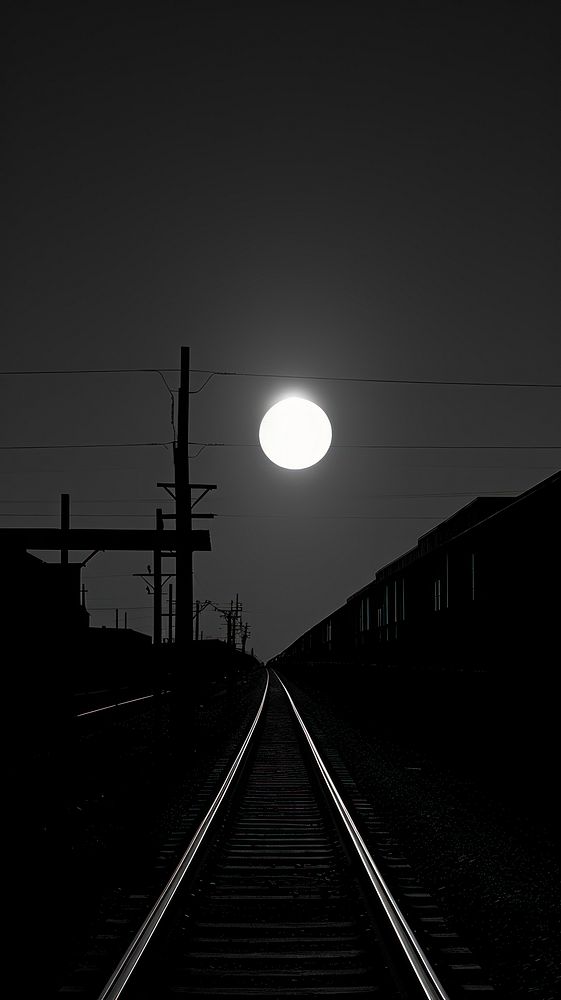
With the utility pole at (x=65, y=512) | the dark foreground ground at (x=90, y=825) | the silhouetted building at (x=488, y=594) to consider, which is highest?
the utility pole at (x=65, y=512)

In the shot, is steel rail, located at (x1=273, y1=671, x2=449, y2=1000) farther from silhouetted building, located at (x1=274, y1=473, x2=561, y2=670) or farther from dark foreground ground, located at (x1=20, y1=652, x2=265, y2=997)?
silhouetted building, located at (x1=274, y1=473, x2=561, y2=670)

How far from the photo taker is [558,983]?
5352mm

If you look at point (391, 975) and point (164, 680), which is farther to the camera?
point (164, 680)

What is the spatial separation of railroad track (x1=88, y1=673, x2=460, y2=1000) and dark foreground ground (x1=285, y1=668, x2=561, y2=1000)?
0.54 meters

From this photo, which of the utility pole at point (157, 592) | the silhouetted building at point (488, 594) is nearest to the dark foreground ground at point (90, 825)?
the silhouetted building at point (488, 594)

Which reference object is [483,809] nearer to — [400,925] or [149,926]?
[400,925]

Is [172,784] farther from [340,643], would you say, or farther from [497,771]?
[340,643]

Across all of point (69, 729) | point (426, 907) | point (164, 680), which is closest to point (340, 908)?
point (426, 907)

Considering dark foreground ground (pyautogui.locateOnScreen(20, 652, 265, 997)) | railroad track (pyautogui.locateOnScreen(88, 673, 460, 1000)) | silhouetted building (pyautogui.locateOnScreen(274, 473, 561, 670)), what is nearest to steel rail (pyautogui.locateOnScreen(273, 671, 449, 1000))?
railroad track (pyautogui.locateOnScreen(88, 673, 460, 1000))

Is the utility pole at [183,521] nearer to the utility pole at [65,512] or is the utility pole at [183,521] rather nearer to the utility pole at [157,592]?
the utility pole at [65,512]

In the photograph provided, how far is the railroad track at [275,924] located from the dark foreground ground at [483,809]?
540mm

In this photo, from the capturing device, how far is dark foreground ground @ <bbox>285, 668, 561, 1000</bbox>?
6.19m

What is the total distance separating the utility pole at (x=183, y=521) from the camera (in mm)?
20312

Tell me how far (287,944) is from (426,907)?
1.32 m
